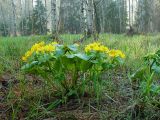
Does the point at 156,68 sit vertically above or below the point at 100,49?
below

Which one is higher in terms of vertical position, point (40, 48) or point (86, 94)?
point (40, 48)

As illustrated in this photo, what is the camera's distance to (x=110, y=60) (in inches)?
76.0

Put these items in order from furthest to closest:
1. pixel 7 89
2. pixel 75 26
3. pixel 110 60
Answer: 1. pixel 75 26
2. pixel 7 89
3. pixel 110 60

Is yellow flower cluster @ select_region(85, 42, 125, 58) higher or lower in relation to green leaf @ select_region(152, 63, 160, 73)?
higher

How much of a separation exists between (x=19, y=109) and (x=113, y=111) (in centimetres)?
57

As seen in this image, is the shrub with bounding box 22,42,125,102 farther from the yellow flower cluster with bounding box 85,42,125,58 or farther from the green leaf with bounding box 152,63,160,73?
the green leaf with bounding box 152,63,160,73

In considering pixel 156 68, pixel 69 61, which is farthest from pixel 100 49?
pixel 156 68

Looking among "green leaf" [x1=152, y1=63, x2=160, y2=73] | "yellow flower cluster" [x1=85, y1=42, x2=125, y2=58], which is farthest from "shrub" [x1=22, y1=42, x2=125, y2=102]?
"green leaf" [x1=152, y1=63, x2=160, y2=73]

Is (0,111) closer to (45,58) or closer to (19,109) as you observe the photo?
(19,109)

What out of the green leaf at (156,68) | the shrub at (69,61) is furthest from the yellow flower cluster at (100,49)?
the green leaf at (156,68)

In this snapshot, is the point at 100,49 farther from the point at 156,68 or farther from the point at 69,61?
the point at 156,68

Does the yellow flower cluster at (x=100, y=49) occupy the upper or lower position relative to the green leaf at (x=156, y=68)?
upper

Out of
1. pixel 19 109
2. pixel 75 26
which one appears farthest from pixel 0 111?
pixel 75 26

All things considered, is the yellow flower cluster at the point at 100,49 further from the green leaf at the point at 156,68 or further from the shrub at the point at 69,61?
the green leaf at the point at 156,68
